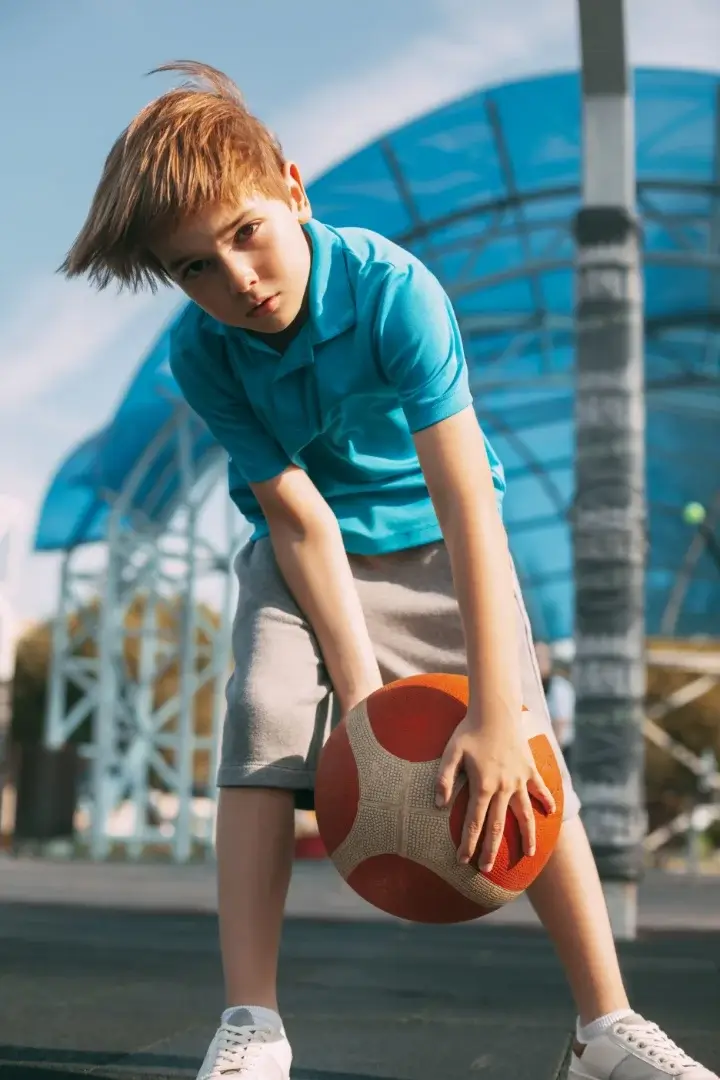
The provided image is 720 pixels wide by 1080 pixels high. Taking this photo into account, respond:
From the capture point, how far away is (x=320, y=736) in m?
2.81

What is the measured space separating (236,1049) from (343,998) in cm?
180

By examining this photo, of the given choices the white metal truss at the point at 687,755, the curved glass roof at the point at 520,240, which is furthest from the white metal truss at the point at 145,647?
the white metal truss at the point at 687,755

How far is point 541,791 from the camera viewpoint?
2508mm

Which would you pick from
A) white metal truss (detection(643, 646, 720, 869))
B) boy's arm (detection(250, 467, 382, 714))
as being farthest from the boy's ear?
white metal truss (detection(643, 646, 720, 869))

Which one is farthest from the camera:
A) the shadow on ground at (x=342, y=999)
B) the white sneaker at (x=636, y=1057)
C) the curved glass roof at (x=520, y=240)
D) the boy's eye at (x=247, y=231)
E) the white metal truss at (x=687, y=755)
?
the white metal truss at (x=687, y=755)

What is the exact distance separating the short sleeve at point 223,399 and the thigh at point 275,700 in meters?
0.24

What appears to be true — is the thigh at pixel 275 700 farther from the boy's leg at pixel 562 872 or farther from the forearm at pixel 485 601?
the forearm at pixel 485 601

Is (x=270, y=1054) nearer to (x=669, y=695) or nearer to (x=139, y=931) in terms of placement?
(x=139, y=931)

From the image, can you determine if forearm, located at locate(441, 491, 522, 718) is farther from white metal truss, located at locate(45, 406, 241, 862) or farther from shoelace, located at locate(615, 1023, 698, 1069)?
white metal truss, located at locate(45, 406, 241, 862)

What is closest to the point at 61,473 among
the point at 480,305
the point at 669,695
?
the point at 480,305

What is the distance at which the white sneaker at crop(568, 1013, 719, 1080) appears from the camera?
264 centimetres

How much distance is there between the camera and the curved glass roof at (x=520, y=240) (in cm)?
1246

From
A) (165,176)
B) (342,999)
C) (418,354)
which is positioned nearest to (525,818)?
(418,354)

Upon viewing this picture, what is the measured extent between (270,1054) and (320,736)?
0.57 m
